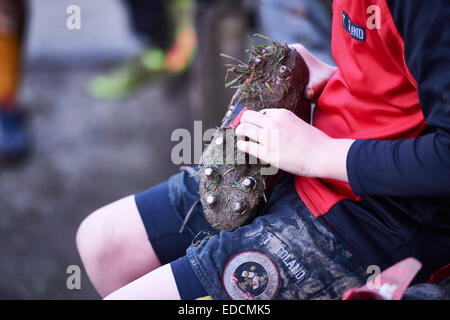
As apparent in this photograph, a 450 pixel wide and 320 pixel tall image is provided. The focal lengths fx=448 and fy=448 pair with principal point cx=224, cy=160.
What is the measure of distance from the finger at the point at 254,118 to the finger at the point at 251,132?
10 millimetres

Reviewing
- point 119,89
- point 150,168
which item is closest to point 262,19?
point 150,168

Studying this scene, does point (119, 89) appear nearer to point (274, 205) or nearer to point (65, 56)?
point (65, 56)

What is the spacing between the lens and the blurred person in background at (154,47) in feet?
12.6

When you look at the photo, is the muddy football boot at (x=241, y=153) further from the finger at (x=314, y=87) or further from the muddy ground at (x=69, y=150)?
the muddy ground at (x=69, y=150)

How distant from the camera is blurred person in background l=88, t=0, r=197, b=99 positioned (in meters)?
3.83

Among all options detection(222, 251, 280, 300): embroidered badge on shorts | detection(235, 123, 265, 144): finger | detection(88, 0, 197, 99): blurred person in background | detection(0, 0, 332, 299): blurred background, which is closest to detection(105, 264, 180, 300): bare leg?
detection(222, 251, 280, 300): embroidered badge on shorts

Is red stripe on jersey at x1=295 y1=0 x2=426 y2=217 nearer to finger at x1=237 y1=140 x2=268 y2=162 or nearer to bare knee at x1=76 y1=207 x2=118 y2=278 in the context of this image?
finger at x1=237 y1=140 x2=268 y2=162

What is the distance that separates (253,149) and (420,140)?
0.37 metres

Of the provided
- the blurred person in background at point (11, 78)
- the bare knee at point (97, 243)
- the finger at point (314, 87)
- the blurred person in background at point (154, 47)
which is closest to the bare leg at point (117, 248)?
the bare knee at point (97, 243)

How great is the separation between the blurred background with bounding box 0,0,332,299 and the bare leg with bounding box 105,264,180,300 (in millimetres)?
1336

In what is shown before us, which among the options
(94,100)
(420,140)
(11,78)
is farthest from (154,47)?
(420,140)

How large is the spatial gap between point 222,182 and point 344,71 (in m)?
0.41

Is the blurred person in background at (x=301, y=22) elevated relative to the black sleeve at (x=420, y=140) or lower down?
elevated
